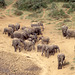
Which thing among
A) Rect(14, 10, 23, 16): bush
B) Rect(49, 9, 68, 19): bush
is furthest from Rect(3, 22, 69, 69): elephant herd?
Rect(14, 10, 23, 16): bush

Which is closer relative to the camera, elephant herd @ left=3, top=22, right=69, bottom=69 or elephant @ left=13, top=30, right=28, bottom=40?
elephant herd @ left=3, top=22, right=69, bottom=69

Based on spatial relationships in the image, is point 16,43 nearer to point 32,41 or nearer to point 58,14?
point 32,41

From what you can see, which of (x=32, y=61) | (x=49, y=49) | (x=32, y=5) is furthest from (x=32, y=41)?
(x=32, y=5)

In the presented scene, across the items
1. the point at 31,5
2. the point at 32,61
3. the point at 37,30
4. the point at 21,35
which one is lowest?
the point at 32,61

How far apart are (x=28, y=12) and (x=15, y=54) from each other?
14414 mm

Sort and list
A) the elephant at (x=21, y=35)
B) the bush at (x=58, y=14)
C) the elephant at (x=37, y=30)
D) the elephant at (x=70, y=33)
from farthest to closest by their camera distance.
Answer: the bush at (x=58, y=14) < the elephant at (x=37, y=30) < the elephant at (x=70, y=33) < the elephant at (x=21, y=35)

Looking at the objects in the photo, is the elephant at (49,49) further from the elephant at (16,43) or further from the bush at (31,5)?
the bush at (31,5)

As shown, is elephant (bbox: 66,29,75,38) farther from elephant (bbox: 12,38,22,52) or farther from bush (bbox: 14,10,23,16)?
bush (bbox: 14,10,23,16)

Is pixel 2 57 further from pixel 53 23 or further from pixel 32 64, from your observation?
pixel 53 23

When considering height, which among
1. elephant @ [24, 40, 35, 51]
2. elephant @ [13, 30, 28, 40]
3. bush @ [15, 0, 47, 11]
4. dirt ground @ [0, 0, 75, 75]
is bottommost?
dirt ground @ [0, 0, 75, 75]

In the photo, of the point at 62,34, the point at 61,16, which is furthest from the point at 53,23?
the point at 62,34

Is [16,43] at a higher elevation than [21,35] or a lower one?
lower

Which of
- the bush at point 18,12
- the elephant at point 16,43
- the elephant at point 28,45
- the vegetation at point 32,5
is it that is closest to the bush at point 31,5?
the vegetation at point 32,5

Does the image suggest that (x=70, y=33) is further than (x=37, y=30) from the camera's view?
No
